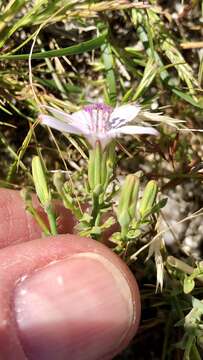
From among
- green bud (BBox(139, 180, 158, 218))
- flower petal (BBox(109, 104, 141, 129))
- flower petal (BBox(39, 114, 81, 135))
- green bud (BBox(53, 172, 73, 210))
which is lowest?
green bud (BBox(139, 180, 158, 218))

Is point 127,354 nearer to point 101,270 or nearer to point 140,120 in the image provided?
point 101,270

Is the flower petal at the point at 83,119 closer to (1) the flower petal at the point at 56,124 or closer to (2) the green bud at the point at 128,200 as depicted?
(1) the flower petal at the point at 56,124

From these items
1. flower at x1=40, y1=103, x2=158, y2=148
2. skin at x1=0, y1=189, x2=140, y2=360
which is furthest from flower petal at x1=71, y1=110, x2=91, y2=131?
skin at x1=0, y1=189, x2=140, y2=360

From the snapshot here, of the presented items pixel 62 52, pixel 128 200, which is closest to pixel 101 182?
pixel 128 200

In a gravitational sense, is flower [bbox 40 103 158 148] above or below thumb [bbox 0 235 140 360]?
above

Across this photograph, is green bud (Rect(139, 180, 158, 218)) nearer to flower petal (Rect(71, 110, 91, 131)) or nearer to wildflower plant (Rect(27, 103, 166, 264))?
wildflower plant (Rect(27, 103, 166, 264))

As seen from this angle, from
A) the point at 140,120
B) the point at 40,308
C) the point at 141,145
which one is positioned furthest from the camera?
the point at 141,145

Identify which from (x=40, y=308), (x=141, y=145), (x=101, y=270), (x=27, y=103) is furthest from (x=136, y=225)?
(x=27, y=103)

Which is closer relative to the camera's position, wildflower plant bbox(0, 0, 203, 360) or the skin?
the skin
